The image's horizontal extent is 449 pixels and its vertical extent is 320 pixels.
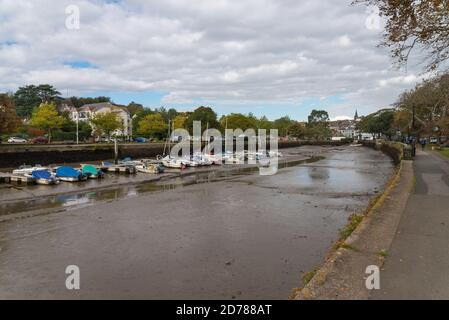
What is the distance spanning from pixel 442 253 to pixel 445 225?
2.62 m

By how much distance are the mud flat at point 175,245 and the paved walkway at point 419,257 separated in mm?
2439

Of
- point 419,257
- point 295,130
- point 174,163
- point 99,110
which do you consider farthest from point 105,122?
point 295,130

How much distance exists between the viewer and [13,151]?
3997 centimetres

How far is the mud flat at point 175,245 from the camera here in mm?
8258

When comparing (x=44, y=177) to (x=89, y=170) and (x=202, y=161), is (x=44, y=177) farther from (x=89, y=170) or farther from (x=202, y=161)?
(x=202, y=161)

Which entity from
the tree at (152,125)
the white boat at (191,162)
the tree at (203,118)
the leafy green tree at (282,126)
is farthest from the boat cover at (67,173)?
the leafy green tree at (282,126)

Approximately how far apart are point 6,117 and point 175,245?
39.0 metres

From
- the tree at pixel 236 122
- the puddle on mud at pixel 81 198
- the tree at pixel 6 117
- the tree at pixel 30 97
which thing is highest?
the tree at pixel 30 97

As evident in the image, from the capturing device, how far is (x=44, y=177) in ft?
91.7

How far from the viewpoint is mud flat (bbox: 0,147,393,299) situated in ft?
27.1

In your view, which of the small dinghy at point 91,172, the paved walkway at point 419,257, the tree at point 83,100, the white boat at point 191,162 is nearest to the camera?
the paved walkway at point 419,257

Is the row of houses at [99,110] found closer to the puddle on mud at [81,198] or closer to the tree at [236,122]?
the tree at [236,122]

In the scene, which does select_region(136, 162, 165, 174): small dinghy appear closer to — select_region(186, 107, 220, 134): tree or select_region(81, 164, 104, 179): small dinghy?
select_region(81, 164, 104, 179): small dinghy

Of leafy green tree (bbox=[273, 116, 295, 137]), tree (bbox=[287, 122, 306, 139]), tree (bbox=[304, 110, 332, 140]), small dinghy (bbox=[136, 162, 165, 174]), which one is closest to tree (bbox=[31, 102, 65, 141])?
small dinghy (bbox=[136, 162, 165, 174])
